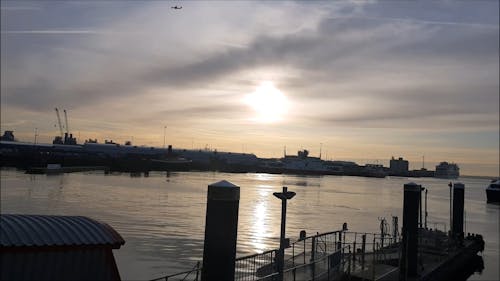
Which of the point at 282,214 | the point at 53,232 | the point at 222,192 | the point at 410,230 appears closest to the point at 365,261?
the point at 410,230

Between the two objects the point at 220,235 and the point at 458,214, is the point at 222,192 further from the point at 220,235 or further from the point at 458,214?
the point at 458,214

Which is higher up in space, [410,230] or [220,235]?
[220,235]

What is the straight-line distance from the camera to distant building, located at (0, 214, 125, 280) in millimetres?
10094

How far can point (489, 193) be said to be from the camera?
12138 cm

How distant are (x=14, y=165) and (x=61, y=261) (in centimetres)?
18286

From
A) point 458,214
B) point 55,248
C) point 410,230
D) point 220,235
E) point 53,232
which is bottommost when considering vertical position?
point 458,214

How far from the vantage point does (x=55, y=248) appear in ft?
34.2

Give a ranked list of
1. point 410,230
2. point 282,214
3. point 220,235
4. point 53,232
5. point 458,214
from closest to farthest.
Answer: point 220,235, point 53,232, point 282,214, point 410,230, point 458,214

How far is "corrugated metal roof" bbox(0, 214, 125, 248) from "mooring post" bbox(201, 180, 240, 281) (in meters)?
2.34

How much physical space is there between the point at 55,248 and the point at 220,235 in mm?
3288

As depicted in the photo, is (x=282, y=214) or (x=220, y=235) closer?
(x=220, y=235)

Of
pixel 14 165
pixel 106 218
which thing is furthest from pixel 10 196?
pixel 14 165

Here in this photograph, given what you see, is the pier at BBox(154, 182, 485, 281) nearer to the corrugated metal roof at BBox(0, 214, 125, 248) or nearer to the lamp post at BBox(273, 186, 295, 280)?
the lamp post at BBox(273, 186, 295, 280)

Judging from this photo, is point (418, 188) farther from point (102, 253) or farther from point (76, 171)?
point (76, 171)
